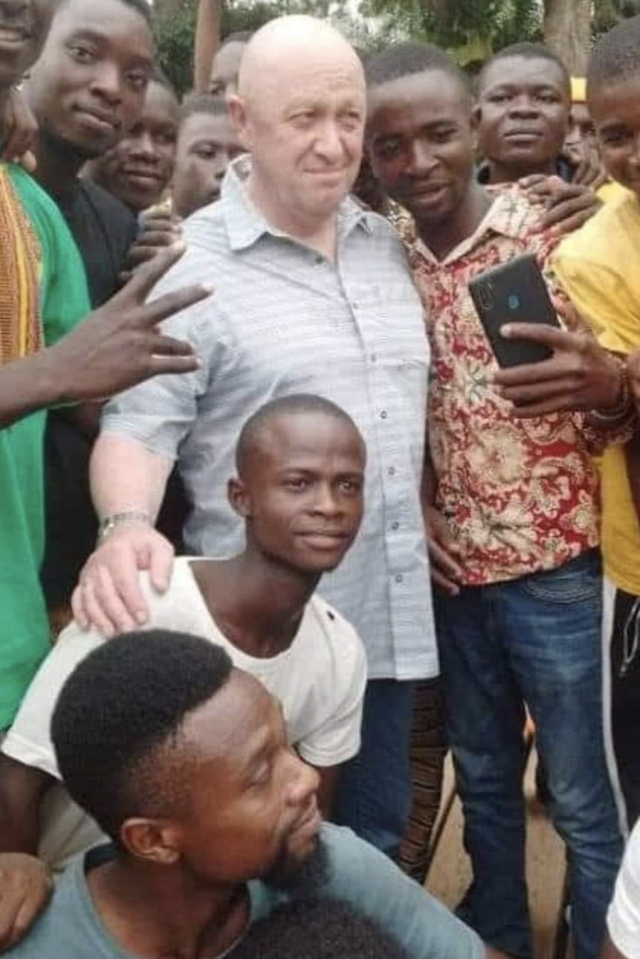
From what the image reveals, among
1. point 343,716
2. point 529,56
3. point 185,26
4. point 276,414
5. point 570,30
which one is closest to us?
point 276,414

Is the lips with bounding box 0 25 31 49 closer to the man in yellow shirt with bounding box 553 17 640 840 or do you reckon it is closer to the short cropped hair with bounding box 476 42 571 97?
the man in yellow shirt with bounding box 553 17 640 840

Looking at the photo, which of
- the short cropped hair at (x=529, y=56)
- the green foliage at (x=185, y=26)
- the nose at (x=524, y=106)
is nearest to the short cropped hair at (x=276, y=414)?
the nose at (x=524, y=106)

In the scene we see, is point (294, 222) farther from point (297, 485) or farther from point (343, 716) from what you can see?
point (343, 716)

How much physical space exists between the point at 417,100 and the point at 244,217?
0.46 m

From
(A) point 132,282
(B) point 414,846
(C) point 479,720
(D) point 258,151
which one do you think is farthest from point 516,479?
(B) point 414,846

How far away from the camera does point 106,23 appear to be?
9.75ft

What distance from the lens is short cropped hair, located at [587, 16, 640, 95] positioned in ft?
8.49

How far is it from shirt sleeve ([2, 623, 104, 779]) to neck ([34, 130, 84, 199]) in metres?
1.15

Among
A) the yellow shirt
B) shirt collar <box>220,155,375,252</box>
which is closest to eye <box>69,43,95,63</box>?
shirt collar <box>220,155,375,252</box>

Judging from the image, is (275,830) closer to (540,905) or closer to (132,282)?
(132,282)

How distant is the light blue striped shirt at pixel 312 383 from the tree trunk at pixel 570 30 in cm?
1166

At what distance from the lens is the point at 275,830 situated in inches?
76.2

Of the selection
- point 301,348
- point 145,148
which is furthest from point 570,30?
point 301,348

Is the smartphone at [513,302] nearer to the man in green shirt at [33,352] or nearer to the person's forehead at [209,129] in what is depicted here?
the man in green shirt at [33,352]
